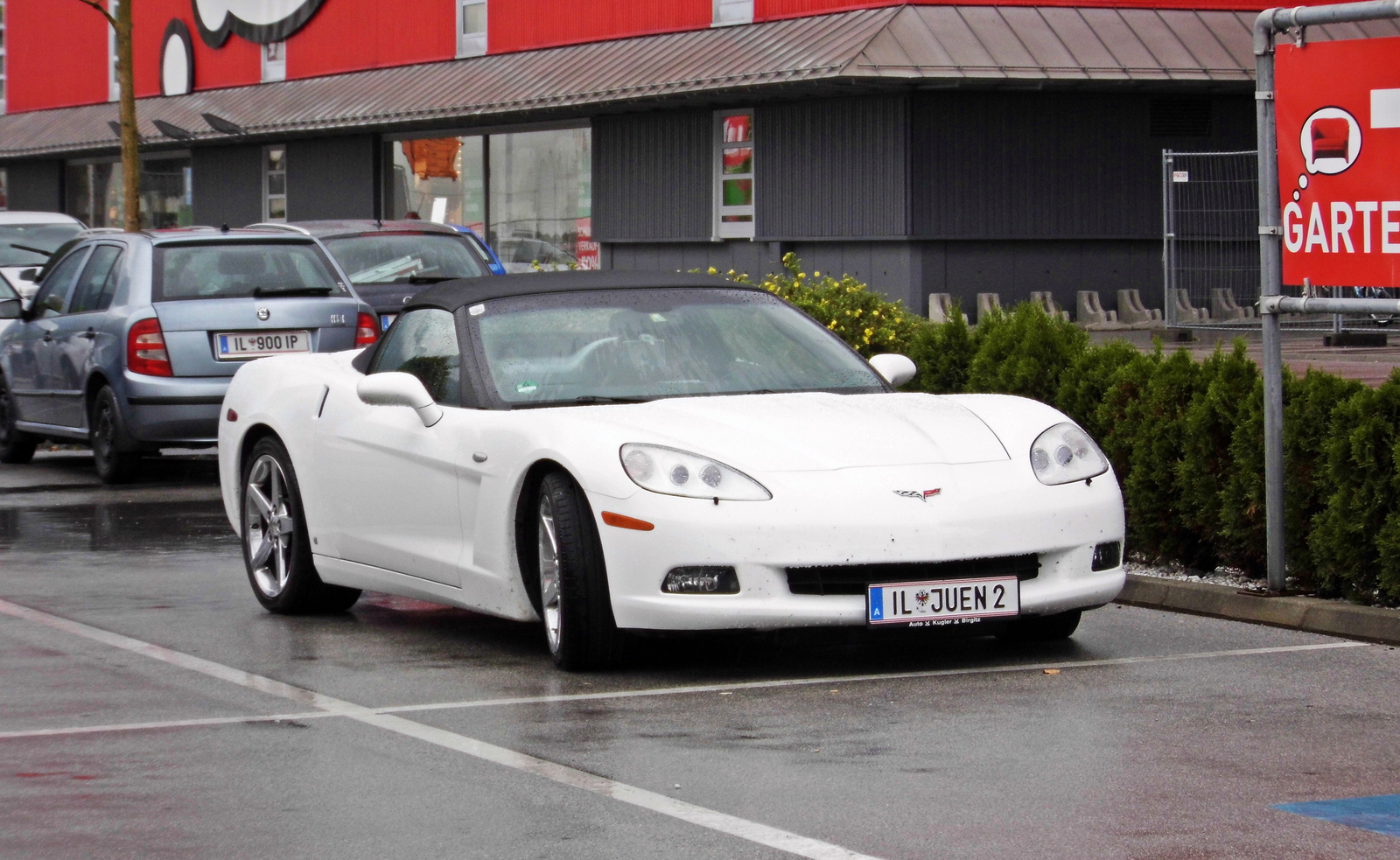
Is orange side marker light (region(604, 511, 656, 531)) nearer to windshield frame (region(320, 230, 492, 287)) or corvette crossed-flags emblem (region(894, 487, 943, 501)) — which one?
corvette crossed-flags emblem (region(894, 487, 943, 501))

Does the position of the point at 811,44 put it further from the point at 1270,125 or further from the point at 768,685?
the point at 768,685

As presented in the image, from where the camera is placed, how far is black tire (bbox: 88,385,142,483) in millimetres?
14523

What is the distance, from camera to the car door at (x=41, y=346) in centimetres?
1577

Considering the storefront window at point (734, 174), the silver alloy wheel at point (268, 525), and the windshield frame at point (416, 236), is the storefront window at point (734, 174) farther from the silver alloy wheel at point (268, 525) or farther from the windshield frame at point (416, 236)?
the silver alloy wheel at point (268, 525)

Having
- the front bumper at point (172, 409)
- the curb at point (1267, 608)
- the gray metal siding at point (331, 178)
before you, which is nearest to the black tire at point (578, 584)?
the curb at point (1267, 608)

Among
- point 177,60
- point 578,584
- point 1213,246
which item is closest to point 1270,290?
point 578,584

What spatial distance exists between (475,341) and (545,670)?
4.53ft

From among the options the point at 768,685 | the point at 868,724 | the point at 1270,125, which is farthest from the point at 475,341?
the point at 1270,125

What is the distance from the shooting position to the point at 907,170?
2528 cm

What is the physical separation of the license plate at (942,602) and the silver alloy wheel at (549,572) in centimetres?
109

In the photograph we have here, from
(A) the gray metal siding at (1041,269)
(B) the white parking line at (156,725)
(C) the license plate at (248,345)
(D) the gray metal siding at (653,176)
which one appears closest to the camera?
(B) the white parking line at (156,725)

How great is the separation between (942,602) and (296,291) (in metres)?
8.67

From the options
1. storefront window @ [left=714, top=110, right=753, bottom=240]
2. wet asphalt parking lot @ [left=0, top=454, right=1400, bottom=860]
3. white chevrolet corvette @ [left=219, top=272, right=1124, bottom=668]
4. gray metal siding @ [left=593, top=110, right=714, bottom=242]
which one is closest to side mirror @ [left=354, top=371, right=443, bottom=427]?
white chevrolet corvette @ [left=219, top=272, right=1124, bottom=668]

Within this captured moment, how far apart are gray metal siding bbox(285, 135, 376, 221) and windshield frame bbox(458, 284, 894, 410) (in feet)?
89.5
